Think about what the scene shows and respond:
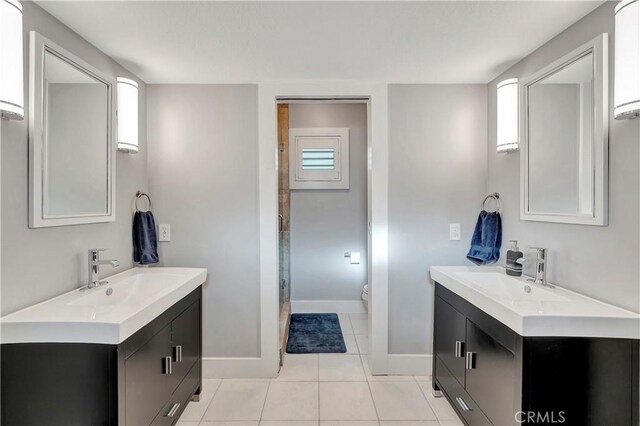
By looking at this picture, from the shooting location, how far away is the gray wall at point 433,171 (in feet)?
7.78

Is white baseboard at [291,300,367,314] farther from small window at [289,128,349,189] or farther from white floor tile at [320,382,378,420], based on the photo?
white floor tile at [320,382,378,420]

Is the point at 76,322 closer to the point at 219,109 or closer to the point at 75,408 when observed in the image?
the point at 75,408

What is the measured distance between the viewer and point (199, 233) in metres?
2.36

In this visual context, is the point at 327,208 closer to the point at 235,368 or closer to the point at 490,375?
the point at 235,368

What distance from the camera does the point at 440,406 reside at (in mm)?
2037

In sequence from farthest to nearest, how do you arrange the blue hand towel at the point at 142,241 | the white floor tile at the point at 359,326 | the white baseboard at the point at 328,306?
the white baseboard at the point at 328,306, the white floor tile at the point at 359,326, the blue hand towel at the point at 142,241

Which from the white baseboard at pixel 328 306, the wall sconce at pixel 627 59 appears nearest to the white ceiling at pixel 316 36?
the wall sconce at pixel 627 59

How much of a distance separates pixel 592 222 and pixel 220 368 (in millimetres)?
2413

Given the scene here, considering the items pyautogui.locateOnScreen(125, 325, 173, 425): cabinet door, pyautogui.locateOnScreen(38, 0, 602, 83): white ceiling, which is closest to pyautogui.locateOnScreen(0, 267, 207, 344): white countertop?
pyautogui.locateOnScreen(125, 325, 173, 425): cabinet door

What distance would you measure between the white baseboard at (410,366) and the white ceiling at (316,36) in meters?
2.04

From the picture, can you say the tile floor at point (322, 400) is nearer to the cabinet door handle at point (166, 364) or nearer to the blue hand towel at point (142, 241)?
the cabinet door handle at point (166, 364)

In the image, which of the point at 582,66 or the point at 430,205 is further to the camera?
the point at 430,205

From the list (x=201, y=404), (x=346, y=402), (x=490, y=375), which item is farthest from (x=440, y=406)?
(x=201, y=404)

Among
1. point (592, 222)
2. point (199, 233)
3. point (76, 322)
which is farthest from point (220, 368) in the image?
point (592, 222)
